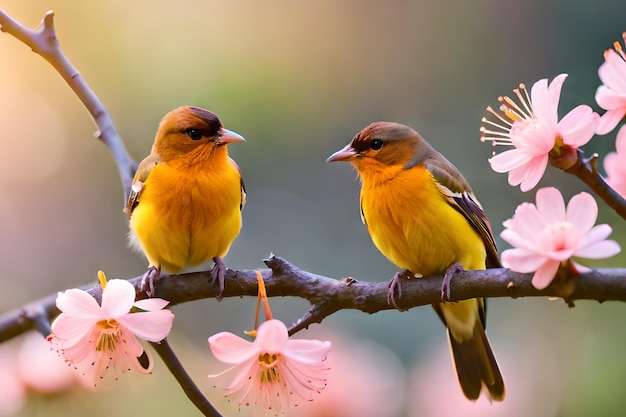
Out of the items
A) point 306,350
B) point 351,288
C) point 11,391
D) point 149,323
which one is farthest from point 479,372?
point 11,391

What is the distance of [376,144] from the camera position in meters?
2.70

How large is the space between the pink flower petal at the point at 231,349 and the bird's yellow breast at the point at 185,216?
949 mm

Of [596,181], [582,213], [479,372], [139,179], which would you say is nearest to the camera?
[582,213]

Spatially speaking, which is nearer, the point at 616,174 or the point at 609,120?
the point at 609,120

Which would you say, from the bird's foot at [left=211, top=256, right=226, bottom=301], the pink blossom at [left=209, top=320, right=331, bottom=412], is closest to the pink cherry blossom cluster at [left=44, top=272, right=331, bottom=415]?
the pink blossom at [left=209, top=320, right=331, bottom=412]

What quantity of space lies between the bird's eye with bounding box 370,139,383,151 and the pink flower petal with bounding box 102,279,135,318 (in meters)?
1.26

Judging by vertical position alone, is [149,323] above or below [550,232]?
below

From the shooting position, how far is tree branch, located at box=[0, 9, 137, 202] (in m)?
2.10

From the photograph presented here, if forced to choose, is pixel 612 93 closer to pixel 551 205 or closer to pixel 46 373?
pixel 551 205

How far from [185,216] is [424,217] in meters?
0.78

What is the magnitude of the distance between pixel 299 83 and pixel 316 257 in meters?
1.39

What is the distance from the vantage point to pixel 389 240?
2574mm

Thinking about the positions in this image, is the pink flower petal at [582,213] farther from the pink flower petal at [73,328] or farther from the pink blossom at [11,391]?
the pink blossom at [11,391]

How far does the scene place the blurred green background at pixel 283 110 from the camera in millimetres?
4613
